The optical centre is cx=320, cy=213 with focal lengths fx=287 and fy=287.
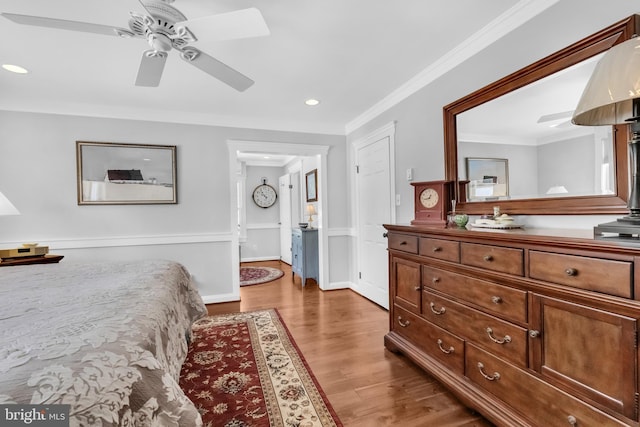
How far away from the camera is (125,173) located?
11.0 ft

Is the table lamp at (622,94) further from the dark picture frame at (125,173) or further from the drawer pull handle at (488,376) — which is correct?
the dark picture frame at (125,173)

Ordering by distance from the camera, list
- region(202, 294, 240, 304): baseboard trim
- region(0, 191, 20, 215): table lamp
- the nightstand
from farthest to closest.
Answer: region(202, 294, 240, 304): baseboard trim < the nightstand < region(0, 191, 20, 215): table lamp

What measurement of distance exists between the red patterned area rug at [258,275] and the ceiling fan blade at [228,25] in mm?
3736

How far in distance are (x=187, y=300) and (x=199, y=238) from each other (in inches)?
59.2

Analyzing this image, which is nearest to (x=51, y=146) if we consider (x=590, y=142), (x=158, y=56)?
(x=158, y=56)

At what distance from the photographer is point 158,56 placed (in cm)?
169

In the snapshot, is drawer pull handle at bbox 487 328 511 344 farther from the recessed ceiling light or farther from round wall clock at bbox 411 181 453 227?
the recessed ceiling light

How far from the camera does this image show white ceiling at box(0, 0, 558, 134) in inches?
67.9

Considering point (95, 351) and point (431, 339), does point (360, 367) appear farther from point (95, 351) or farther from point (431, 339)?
point (95, 351)

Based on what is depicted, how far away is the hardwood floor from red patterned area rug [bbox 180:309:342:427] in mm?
129

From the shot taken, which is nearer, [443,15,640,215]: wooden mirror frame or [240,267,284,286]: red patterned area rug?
[443,15,640,215]: wooden mirror frame

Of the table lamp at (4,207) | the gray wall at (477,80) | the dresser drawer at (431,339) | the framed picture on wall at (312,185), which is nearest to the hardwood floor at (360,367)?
the dresser drawer at (431,339)

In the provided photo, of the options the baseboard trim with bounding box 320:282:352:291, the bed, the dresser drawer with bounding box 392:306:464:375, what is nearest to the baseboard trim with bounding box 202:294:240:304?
the baseboard trim with bounding box 320:282:352:291

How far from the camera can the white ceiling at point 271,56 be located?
1725 millimetres
